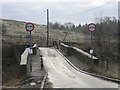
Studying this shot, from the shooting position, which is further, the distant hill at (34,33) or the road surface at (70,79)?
the distant hill at (34,33)

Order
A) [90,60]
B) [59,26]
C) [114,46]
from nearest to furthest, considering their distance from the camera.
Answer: [90,60]
[114,46]
[59,26]

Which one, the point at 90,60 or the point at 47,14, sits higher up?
the point at 47,14

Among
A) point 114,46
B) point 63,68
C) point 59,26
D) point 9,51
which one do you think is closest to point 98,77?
point 63,68

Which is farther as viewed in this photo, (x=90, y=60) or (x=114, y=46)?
(x=114, y=46)

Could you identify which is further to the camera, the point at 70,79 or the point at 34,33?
the point at 34,33

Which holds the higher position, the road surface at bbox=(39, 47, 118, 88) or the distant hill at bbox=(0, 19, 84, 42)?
Result: the distant hill at bbox=(0, 19, 84, 42)

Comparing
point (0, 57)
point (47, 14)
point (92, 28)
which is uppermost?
point (47, 14)

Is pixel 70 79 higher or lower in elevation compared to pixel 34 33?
lower

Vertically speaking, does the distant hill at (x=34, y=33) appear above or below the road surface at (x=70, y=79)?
above

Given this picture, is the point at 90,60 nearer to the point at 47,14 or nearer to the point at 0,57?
the point at 0,57

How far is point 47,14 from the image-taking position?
5831 cm

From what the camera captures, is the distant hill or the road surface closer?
the road surface

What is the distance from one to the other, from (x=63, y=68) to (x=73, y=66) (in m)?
1.04

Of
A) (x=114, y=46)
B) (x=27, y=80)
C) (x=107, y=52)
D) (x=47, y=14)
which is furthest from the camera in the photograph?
(x=47, y=14)
